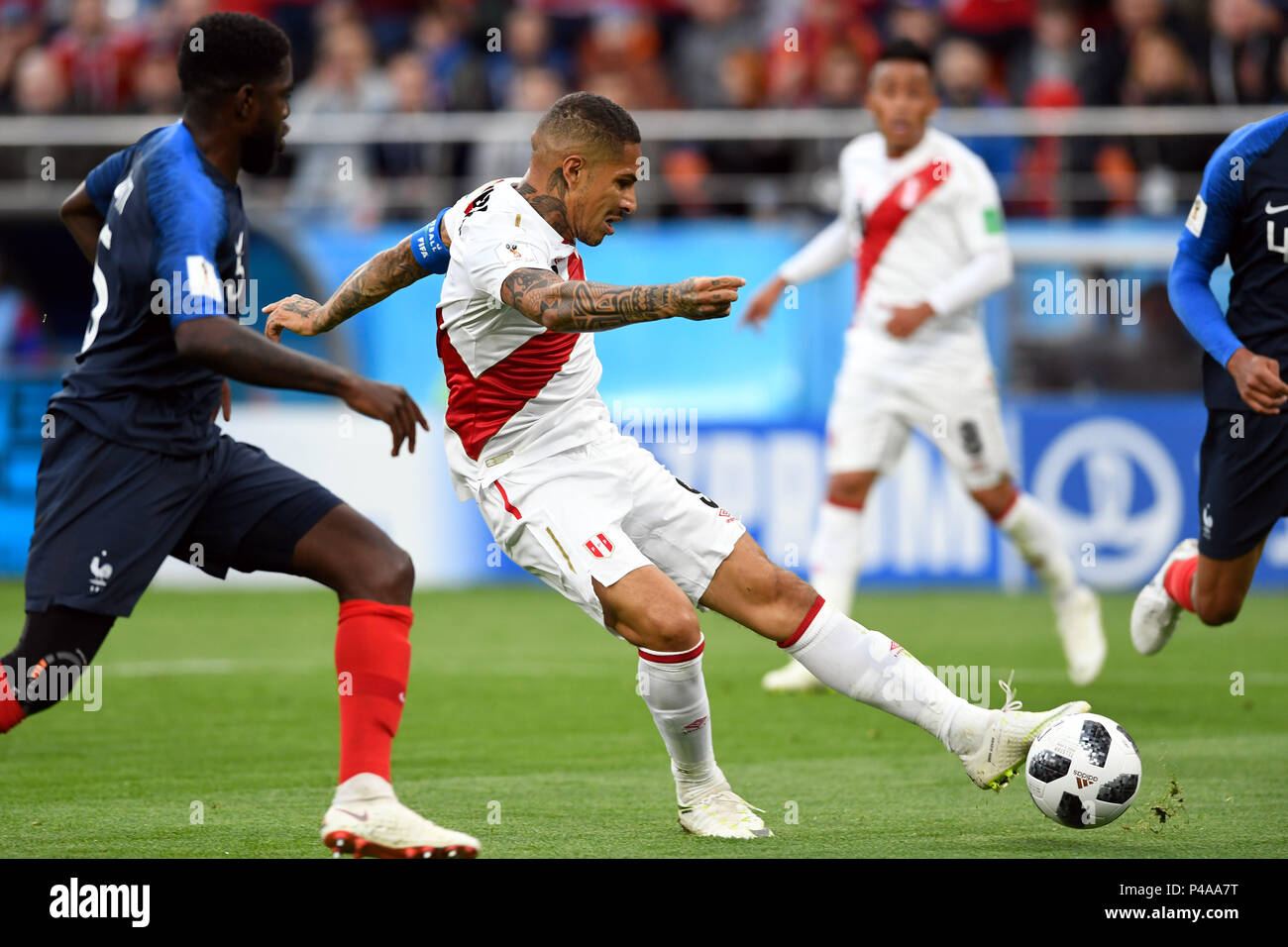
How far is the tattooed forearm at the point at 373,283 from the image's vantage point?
5520mm

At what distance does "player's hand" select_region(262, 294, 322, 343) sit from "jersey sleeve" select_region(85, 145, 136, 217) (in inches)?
23.4

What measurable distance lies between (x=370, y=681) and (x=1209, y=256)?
354 centimetres

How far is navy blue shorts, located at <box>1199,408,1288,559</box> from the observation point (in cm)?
638

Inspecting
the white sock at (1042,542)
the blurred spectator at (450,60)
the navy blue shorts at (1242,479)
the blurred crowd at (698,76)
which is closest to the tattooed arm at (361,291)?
the navy blue shorts at (1242,479)

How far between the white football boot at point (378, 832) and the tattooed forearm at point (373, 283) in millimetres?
1546

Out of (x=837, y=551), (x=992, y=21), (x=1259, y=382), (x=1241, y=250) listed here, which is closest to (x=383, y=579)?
(x=1259, y=382)

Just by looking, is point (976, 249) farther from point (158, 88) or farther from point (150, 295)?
point (158, 88)

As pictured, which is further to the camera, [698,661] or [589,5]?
[589,5]

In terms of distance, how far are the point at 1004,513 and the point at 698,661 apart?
4.25 metres

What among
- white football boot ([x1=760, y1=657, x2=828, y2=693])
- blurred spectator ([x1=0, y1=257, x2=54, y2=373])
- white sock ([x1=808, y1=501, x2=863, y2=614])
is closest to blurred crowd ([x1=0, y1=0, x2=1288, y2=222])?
blurred spectator ([x1=0, y1=257, x2=54, y2=373])

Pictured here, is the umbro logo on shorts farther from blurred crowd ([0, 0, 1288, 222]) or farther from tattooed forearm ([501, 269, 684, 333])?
blurred crowd ([0, 0, 1288, 222])
